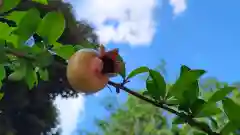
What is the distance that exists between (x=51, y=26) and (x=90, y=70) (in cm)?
4

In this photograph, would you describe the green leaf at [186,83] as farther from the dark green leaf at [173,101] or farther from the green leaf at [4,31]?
the green leaf at [4,31]

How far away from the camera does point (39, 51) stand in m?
0.24

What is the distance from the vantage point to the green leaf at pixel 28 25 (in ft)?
0.77

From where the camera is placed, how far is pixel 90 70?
0.72 feet

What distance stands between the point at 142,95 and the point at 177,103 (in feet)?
0.06

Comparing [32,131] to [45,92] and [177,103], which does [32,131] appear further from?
[177,103]

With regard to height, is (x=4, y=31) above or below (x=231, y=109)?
above

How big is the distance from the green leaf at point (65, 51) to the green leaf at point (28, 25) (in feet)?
0.07

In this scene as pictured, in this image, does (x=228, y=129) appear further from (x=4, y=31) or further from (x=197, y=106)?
(x=4, y=31)

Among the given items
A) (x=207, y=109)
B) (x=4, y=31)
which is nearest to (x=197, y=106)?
(x=207, y=109)

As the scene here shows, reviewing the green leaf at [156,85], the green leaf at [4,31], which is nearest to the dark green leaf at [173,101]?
the green leaf at [156,85]

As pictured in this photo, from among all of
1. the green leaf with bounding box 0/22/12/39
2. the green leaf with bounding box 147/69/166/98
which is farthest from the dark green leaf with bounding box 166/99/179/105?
the green leaf with bounding box 0/22/12/39

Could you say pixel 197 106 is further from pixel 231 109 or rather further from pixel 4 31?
pixel 4 31

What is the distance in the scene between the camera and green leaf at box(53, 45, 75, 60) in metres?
0.25
